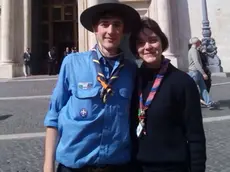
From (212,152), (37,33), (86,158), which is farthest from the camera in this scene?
(37,33)

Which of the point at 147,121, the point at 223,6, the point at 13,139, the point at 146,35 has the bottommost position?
the point at 13,139

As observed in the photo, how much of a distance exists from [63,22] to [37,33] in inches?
78.0

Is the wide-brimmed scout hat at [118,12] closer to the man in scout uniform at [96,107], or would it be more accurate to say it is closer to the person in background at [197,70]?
the man in scout uniform at [96,107]

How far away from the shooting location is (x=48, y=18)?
70.2ft

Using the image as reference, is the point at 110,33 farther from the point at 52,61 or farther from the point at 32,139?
the point at 52,61

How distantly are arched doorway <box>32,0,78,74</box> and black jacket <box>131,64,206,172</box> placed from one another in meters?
19.5

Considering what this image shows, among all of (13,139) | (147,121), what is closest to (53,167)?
(147,121)

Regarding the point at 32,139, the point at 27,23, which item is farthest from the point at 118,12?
the point at 27,23

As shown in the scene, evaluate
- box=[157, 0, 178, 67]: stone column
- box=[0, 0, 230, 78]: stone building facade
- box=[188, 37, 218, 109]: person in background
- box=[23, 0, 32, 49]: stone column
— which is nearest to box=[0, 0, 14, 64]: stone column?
box=[0, 0, 230, 78]: stone building facade

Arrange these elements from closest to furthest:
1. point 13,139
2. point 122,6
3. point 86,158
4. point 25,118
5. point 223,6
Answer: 1. point 86,158
2. point 122,6
3. point 13,139
4. point 25,118
5. point 223,6

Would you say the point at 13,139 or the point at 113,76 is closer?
the point at 113,76

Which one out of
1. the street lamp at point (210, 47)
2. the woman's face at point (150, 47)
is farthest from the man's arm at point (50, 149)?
the street lamp at point (210, 47)

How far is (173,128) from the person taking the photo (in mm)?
1614

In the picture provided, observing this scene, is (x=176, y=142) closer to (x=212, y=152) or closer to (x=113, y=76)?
(x=113, y=76)
